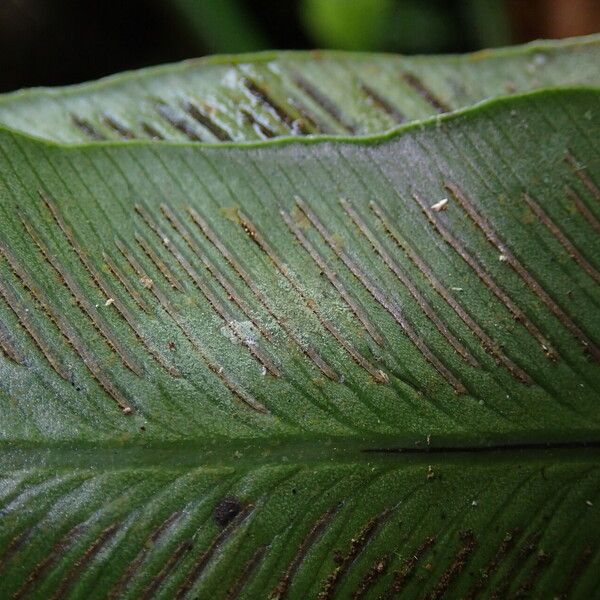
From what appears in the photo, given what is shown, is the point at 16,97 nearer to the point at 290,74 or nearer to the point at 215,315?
the point at 290,74

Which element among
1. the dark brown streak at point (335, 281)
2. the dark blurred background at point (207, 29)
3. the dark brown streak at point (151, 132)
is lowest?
the dark brown streak at point (335, 281)

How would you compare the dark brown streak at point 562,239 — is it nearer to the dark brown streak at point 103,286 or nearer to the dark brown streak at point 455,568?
the dark brown streak at point 455,568

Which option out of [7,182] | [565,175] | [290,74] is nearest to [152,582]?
[7,182]

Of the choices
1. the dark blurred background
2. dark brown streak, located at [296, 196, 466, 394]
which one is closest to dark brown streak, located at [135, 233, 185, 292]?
dark brown streak, located at [296, 196, 466, 394]

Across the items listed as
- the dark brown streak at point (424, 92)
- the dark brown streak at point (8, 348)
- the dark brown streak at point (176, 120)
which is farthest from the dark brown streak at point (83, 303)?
the dark brown streak at point (424, 92)

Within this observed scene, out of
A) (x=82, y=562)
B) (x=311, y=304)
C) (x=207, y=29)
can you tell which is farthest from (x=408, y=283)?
(x=207, y=29)

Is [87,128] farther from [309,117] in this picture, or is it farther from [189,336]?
[189,336]
